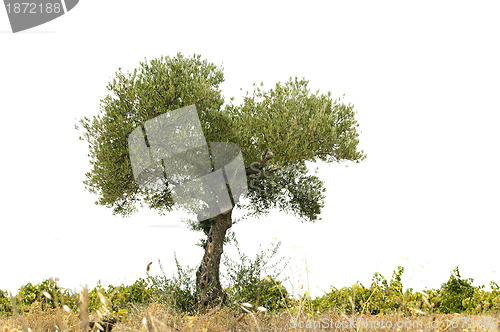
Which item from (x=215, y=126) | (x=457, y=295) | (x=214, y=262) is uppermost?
(x=215, y=126)

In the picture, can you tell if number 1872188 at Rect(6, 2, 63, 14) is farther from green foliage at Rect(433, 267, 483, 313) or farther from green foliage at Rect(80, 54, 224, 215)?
green foliage at Rect(433, 267, 483, 313)

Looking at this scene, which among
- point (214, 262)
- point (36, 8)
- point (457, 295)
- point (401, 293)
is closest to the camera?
point (36, 8)

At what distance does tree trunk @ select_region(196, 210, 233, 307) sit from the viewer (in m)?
Answer: 11.6

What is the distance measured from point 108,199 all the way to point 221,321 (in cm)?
676

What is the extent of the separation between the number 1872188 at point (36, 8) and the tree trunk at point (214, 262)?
23.2 feet

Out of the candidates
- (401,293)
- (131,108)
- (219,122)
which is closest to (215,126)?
(219,122)

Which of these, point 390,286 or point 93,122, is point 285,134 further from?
point 93,122

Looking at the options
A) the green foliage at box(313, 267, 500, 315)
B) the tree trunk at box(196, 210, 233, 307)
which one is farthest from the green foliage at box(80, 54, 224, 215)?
the green foliage at box(313, 267, 500, 315)

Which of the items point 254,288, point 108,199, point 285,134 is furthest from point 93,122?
point 254,288

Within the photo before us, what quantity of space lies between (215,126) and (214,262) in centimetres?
416

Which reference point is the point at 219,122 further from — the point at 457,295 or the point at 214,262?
the point at 457,295

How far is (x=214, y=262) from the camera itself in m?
12.0

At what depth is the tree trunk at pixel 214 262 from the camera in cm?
1156

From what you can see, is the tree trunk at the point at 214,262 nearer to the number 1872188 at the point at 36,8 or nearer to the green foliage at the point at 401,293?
the green foliage at the point at 401,293
